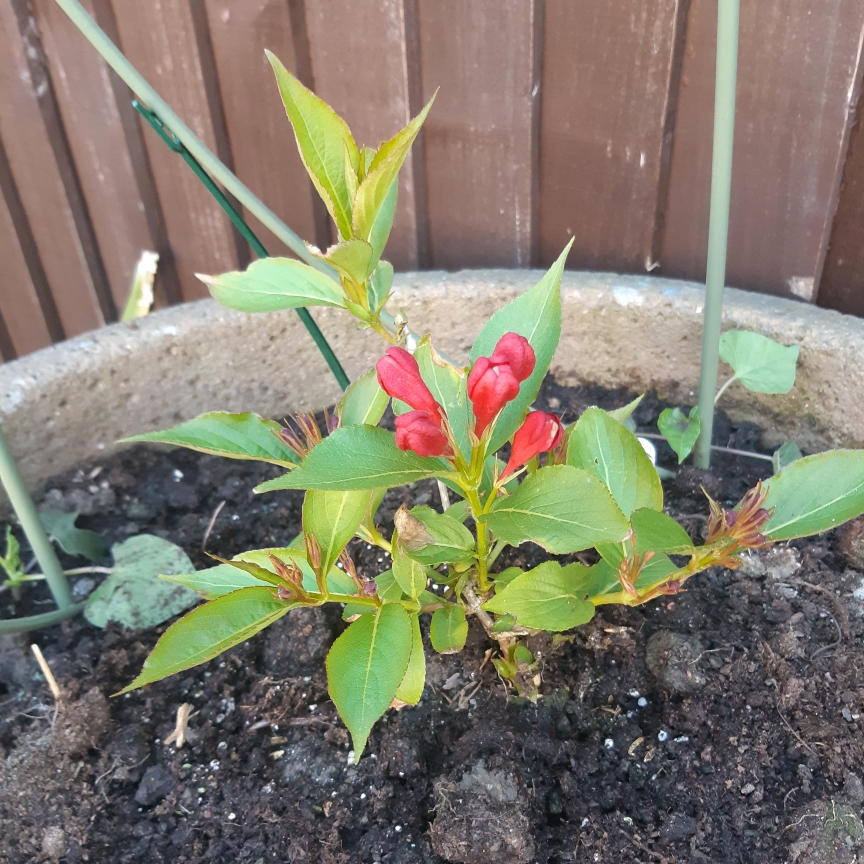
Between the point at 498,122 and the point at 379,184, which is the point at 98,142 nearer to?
the point at 498,122

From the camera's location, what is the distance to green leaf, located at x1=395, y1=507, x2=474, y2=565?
58 cm

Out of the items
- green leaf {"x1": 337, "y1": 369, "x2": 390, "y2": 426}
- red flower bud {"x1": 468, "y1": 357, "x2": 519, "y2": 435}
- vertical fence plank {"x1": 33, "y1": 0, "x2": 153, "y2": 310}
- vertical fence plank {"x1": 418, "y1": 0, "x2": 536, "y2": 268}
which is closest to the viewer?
red flower bud {"x1": 468, "y1": 357, "x2": 519, "y2": 435}

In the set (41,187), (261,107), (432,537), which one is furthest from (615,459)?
(41,187)

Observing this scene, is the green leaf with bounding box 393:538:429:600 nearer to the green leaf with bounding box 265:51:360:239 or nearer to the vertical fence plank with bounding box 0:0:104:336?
the green leaf with bounding box 265:51:360:239

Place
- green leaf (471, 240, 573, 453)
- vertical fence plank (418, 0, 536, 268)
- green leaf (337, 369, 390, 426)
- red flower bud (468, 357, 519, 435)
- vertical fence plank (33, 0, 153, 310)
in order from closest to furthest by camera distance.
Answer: red flower bud (468, 357, 519, 435), green leaf (471, 240, 573, 453), green leaf (337, 369, 390, 426), vertical fence plank (418, 0, 536, 268), vertical fence plank (33, 0, 153, 310)

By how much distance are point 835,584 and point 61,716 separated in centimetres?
85

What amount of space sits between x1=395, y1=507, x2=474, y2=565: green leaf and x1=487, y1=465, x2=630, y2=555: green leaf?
0.18 ft

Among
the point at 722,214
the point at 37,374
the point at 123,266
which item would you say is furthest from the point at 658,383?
the point at 123,266

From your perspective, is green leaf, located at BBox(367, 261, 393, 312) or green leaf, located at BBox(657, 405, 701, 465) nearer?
green leaf, located at BBox(367, 261, 393, 312)

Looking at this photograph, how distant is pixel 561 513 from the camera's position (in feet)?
1.76

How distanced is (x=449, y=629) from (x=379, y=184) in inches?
14.7

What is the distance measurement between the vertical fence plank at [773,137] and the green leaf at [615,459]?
572 mm

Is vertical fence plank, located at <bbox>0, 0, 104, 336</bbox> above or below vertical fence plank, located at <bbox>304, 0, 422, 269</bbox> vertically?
below

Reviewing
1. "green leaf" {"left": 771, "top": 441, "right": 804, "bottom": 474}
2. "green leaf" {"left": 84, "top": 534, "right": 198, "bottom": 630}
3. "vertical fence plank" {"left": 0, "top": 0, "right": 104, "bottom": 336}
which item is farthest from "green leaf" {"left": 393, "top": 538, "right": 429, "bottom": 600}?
"vertical fence plank" {"left": 0, "top": 0, "right": 104, "bottom": 336}
